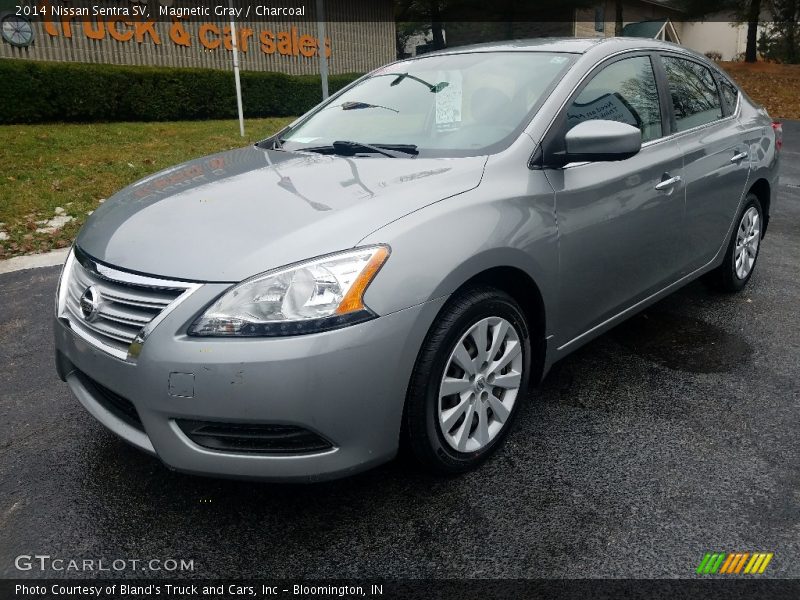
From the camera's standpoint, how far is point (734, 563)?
221cm

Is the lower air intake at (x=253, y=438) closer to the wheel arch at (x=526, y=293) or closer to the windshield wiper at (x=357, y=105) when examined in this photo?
the wheel arch at (x=526, y=293)

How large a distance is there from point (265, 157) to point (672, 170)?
202cm

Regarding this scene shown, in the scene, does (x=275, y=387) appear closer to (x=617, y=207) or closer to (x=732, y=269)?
→ (x=617, y=207)

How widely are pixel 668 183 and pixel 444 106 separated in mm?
1188

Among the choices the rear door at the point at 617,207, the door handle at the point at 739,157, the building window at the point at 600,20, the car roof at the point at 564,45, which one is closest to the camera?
the rear door at the point at 617,207

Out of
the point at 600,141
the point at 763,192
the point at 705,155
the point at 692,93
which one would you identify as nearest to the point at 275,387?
the point at 600,141

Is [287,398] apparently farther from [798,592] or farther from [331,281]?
[798,592]

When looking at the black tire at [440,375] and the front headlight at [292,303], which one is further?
the black tire at [440,375]

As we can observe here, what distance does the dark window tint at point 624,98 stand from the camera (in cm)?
320

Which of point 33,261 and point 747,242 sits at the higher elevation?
point 747,242

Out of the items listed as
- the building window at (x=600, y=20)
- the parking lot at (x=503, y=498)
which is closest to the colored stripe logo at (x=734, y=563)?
the parking lot at (x=503, y=498)

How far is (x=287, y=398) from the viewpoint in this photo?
6.98 feet

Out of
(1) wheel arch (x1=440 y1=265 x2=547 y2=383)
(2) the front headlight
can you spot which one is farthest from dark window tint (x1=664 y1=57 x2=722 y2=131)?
(2) the front headlight

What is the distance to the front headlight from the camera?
215 centimetres
